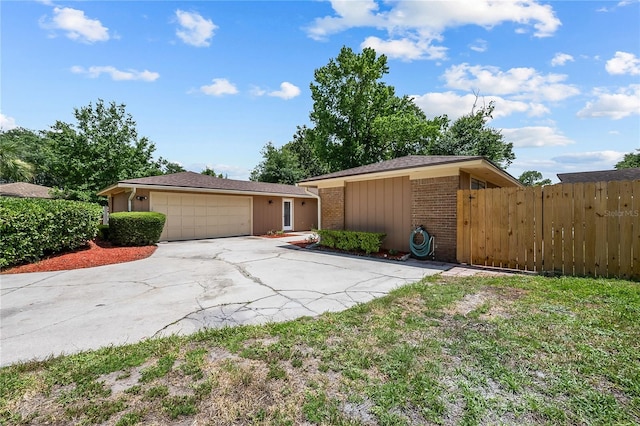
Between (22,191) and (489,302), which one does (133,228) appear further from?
(22,191)

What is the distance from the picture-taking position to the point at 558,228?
18.2ft

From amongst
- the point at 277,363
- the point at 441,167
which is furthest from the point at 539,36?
the point at 277,363

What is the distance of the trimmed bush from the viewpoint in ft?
34.3

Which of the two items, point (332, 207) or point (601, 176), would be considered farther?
point (601, 176)

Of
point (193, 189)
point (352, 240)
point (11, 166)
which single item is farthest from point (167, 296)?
point (11, 166)

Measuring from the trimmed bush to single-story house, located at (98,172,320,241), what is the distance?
1.68 m

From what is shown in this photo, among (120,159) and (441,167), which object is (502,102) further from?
(120,159)

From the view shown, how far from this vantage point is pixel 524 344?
A: 269 cm

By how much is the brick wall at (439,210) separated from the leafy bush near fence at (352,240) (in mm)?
1228

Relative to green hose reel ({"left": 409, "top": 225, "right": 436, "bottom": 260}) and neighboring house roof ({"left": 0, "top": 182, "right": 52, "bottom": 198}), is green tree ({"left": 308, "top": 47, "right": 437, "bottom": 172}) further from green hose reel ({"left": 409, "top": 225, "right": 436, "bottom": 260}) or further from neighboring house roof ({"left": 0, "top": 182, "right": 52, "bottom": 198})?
neighboring house roof ({"left": 0, "top": 182, "right": 52, "bottom": 198})

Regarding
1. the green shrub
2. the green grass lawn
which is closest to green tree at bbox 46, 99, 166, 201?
the green shrub

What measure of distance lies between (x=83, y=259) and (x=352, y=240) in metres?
→ 7.77

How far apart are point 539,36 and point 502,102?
19.6m

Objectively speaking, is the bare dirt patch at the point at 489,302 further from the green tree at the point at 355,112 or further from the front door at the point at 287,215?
the green tree at the point at 355,112
